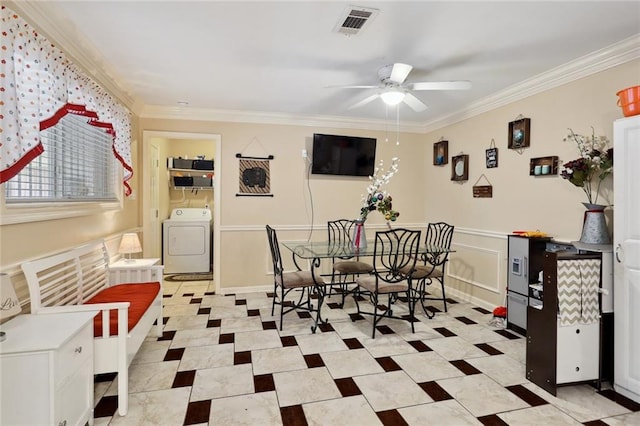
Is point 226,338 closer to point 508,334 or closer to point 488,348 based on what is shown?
point 488,348

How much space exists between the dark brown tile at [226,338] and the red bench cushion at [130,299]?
0.69 m

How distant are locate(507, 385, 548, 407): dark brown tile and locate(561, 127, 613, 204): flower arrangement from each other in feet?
5.01

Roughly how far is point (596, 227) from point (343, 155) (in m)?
2.98

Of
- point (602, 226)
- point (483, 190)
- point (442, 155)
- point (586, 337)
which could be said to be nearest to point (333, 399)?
point (586, 337)

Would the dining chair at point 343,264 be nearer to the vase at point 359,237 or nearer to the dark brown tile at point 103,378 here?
the vase at point 359,237

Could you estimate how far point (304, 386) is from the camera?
7.48 feet

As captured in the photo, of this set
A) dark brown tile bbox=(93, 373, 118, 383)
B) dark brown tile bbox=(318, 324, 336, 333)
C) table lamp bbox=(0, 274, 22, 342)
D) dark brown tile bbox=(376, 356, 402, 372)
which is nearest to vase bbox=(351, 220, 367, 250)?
dark brown tile bbox=(318, 324, 336, 333)

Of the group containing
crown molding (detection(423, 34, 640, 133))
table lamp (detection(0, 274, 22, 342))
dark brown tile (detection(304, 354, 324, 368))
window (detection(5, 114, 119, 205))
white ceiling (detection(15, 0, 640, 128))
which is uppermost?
white ceiling (detection(15, 0, 640, 128))

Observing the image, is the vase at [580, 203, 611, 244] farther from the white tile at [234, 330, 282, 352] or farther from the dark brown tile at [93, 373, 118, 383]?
the dark brown tile at [93, 373, 118, 383]

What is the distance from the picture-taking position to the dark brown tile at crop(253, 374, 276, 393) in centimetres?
224

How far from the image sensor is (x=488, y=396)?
2.18 meters

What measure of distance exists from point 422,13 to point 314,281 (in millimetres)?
2359

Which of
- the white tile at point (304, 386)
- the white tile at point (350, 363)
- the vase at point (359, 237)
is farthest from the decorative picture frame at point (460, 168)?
the white tile at point (304, 386)

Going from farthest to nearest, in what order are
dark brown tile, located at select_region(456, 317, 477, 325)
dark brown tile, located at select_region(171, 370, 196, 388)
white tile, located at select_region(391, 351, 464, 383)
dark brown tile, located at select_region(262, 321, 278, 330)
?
dark brown tile, located at select_region(456, 317, 477, 325) < dark brown tile, located at select_region(262, 321, 278, 330) < white tile, located at select_region(391, 351, 464, 383) < dark brown tile, located at select_region(171, 370, 196, 388)
